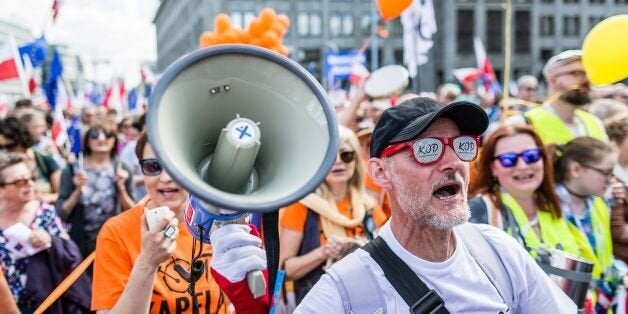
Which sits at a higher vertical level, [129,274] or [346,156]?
[346,156]

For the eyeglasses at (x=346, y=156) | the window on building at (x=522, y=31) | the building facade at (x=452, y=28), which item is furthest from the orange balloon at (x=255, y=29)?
Result: the window on building at (x=522, y=31)

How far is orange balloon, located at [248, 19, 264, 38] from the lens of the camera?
298cm

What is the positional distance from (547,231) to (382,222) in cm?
92

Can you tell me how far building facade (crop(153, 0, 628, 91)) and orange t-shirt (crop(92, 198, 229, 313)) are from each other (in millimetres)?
41867

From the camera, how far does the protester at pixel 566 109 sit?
165 inches

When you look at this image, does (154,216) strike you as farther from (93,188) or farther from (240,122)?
(93,188)

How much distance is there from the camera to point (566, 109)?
4277mm

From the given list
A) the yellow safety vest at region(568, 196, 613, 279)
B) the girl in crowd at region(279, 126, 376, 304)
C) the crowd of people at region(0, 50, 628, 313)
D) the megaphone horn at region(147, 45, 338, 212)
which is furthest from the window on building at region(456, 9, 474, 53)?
the megaphone horn at region(147, 45, 338, 212)

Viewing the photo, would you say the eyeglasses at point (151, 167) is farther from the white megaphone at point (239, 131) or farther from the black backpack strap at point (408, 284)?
the black backpack strap at point (408, 284)

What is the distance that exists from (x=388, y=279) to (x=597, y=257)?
6.15 feet

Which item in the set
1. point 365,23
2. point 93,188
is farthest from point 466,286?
point 365,23

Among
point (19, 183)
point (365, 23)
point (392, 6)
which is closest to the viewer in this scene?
point (19, 183)

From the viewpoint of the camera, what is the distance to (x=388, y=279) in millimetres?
1605

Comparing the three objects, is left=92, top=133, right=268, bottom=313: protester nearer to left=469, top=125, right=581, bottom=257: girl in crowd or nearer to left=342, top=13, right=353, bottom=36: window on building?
left=469, top=125, right=581, bottom=257: girl in crowd
